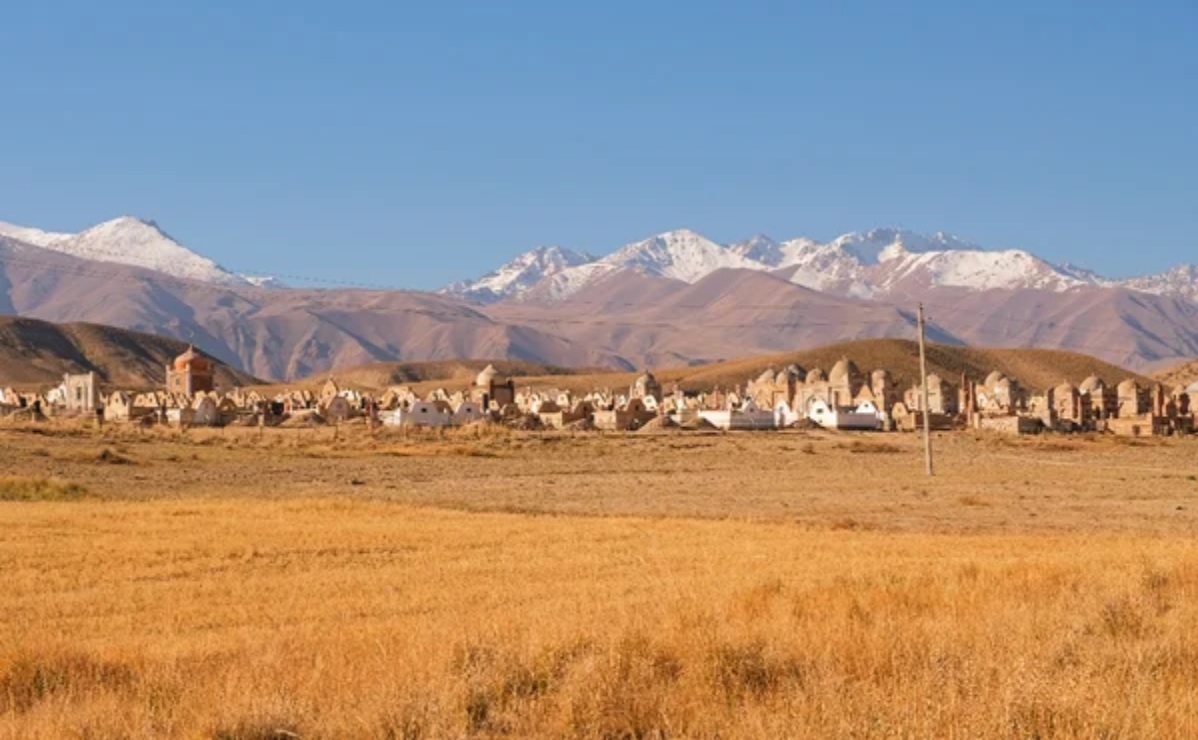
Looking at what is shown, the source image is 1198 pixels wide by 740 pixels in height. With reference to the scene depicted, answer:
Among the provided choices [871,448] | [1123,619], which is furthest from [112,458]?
[1123,619]

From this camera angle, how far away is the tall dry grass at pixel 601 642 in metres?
8.00

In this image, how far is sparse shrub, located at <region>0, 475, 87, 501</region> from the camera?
35094 millimetres

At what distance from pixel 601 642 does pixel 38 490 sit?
97.1 feet

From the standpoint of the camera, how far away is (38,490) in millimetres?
36156

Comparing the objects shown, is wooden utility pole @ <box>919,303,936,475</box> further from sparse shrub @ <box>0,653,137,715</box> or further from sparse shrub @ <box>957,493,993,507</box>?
sparse shrub @ <box>0,653,137,715</box>

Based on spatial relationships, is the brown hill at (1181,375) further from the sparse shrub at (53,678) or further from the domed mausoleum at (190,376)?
the sparse shrub at (53,678)

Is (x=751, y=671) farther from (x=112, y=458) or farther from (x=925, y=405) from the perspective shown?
(x=112, y=458)

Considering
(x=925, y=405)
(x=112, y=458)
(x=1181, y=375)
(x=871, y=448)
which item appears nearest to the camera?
(x=925, y=405)

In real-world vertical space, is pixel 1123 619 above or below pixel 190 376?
below

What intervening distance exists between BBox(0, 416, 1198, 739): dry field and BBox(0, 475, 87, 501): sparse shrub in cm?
13

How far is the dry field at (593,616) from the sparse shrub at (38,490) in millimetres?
129

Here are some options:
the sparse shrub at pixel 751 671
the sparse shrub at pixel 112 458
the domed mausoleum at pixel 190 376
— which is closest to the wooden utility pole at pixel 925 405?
the sparse shrub at pixel 112 458

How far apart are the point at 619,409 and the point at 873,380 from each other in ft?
92.2

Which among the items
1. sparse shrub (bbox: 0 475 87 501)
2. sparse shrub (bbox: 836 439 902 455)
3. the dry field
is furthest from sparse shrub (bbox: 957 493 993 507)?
sparse shrub (bbox: 836 439 902 455)
